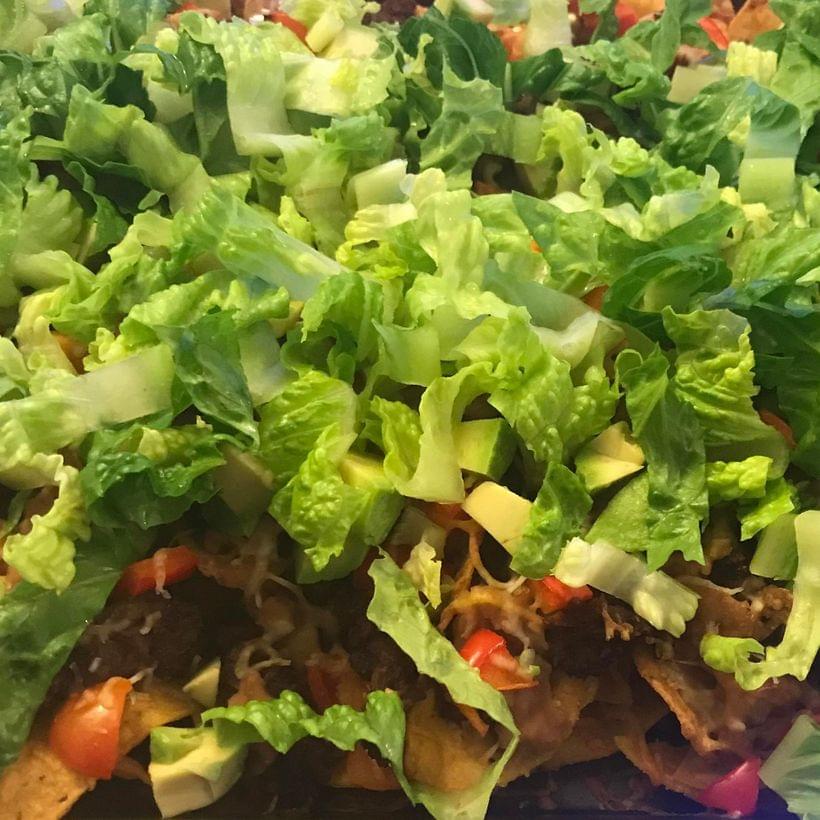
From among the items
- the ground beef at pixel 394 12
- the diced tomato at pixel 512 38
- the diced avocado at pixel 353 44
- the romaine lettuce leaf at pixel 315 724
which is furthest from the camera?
the ground beef at pixel 394 12

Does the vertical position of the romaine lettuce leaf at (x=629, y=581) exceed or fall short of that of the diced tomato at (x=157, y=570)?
it exceeds it

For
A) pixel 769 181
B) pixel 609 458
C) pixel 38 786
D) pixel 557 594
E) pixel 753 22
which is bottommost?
pixel 38 786

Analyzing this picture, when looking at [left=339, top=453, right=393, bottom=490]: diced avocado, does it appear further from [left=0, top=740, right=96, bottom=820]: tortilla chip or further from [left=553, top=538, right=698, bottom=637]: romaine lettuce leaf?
[left=0, top=740, right=96, bottom=820]: tortilla chip

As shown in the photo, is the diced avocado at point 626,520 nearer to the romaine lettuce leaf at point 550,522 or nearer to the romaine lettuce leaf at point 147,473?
the romaine lettuce leaf at point 550,522

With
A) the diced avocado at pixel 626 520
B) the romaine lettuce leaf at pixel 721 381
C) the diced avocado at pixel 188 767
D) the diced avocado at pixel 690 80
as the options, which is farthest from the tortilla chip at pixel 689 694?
the diced avocado at pixel 690 80

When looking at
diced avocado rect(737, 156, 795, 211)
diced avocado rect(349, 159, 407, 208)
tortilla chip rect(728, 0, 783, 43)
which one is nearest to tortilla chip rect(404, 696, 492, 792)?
diced avocado rect(349, 159, 407, 208)

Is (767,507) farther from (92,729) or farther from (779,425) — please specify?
(92,729)

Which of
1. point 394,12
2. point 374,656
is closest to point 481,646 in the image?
point 374,656
